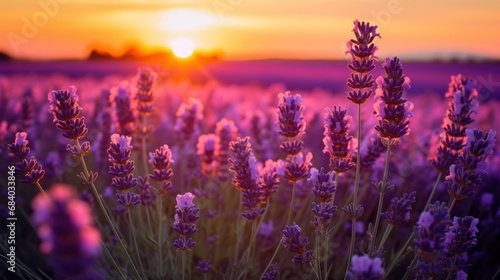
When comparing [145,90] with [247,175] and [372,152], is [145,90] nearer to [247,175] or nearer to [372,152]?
[247,175]

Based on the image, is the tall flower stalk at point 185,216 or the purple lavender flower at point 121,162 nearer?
the tall flower stalk at point 185,216

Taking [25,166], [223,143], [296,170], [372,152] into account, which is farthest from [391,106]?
[25,166]

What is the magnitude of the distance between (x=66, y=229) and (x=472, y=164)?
6.48 feet

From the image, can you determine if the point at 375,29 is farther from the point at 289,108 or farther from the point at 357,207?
the point at 357,207

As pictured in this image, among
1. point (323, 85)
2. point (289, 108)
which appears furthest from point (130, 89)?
point (323, 85)

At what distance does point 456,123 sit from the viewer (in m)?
2.71

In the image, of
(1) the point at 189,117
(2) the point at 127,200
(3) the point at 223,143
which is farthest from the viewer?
(1) the point at 189,117

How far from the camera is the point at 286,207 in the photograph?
14.1 feet

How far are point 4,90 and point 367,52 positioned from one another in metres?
7.05

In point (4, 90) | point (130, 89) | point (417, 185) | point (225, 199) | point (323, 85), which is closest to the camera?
point (130, 89)

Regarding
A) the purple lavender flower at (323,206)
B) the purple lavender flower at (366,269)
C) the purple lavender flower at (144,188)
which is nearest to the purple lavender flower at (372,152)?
the purple lavender flower at (323,206)

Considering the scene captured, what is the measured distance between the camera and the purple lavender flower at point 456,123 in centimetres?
267

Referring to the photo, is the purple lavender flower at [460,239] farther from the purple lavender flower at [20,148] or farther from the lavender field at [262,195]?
the purple lavender flower at [20,148]

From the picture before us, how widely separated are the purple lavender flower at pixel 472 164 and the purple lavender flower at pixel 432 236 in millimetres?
651
